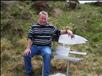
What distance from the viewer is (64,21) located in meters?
9.42

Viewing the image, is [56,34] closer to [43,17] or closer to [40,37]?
[40,37]

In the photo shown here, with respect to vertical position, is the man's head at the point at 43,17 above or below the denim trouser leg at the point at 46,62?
above

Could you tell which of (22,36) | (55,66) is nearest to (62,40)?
(55,66)

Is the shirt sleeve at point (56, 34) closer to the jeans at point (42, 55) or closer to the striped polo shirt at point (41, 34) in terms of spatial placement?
the striped polo shirt at point (41, 34)

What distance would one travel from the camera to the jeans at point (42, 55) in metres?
6.85

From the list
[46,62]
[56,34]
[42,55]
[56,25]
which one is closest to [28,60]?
[42,55]

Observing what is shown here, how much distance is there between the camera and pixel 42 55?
696 centimetres

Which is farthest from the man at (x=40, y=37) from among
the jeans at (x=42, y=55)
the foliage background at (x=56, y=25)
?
the foliage background at (x=56, y=25)

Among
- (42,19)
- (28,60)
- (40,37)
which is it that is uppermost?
(42,19)

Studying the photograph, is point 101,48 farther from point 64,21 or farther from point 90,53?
point 64,21

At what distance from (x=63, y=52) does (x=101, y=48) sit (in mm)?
1614

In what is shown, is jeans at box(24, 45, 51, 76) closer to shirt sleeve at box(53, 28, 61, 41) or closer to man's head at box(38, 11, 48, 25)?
shirt sleeve at box(53, 28, 61, 41)

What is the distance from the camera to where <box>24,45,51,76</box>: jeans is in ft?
22.5

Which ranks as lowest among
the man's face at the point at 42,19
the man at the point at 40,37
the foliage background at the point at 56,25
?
the foliage background at the point at 56,25
